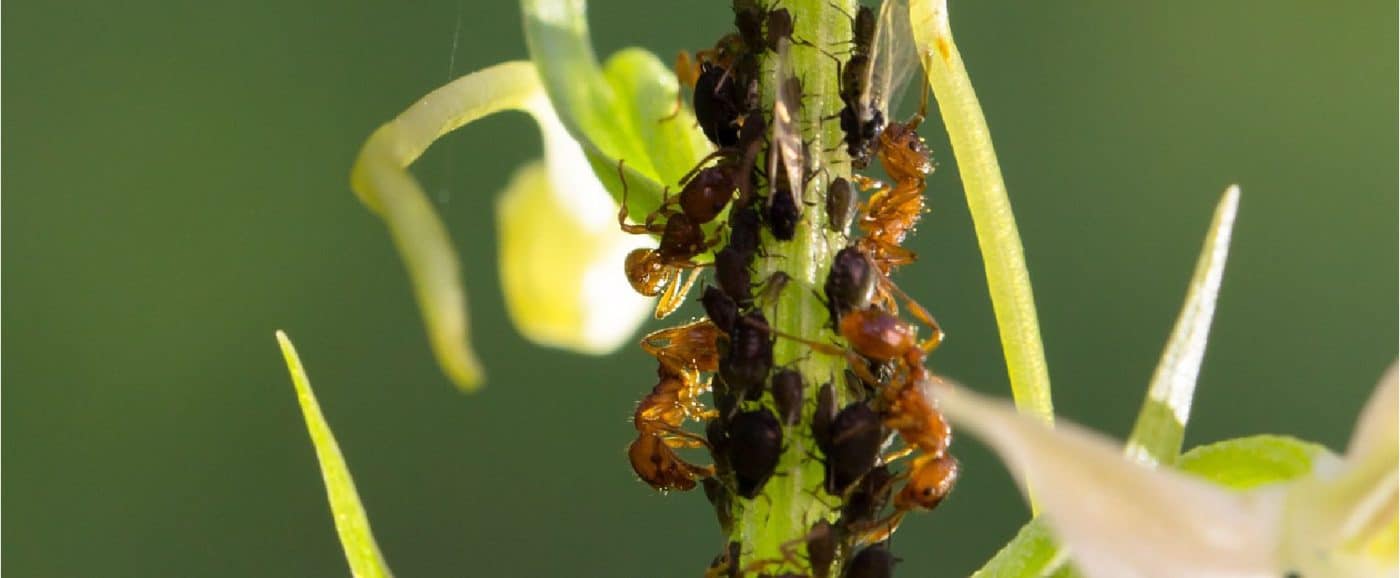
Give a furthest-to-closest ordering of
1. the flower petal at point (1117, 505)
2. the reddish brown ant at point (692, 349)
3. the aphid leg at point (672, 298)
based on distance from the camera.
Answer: the aphid leg at point (672, 298) < the reddish brown ant at point (692, 349) < the flower petal at point (1117, 505)

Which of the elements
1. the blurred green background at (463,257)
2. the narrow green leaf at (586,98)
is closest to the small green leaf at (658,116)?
the narrow green leaf at (586,98)

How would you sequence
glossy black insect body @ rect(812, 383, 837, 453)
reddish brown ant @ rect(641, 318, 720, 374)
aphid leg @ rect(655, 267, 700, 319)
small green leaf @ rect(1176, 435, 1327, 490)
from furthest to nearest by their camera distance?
aphid leg @ rect(655, 267, 700, 319) → reddish brown ant @ rect(641, 318, 720, 374) → glossy black insect body @ rect(812, 383, 837, 453) → small green leaf @ rect(1176, 435, 1327, 490)

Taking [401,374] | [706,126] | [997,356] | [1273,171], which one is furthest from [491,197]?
[706,126]

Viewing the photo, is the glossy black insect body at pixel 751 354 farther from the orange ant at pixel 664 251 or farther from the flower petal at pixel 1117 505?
the flower petal at pixel 1117 505

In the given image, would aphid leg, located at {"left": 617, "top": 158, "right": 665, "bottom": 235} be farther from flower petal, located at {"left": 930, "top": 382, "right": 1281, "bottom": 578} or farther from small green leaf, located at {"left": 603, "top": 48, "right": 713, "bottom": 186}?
flower petal, located at {"left": 930, "top": 382, "right": 1281, "bottom": 578}

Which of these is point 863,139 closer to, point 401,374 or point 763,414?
point 763,414

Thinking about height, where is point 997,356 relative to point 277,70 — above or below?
below

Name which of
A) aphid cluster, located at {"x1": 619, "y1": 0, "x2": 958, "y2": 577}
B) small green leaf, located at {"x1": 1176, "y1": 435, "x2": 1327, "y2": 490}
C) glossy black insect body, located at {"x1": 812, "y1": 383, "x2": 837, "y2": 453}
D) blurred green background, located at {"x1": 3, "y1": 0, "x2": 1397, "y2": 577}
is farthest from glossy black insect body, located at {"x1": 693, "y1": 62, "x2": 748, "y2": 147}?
blurred green background, located at {"x1": 3, "y1": 0, "x2": 1397, "y2": 577}
